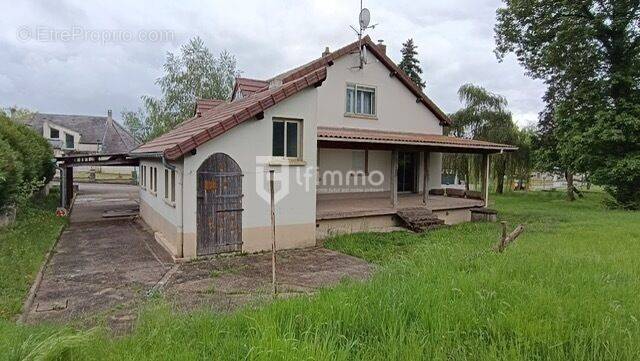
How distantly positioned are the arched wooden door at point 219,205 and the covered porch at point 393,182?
116 inches

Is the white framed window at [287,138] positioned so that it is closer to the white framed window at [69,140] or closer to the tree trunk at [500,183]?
the tree trunk at [500,183]

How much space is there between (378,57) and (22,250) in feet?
46.0

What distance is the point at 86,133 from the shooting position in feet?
175

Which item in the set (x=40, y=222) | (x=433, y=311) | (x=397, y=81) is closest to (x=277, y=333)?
(x=433, y=311)

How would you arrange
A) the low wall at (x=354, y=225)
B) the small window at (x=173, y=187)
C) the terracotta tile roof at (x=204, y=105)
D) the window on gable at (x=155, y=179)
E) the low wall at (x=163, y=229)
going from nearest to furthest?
the low wall at (x=163, y=229), the small window at (x=173, y=187), the low wall at (x=354, y=225), the window on gable at (x=155, y=179), the terracotta tile roof at (x=204, y=105)

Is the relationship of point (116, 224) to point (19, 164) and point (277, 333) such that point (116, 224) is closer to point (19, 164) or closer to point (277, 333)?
point (19, 164)

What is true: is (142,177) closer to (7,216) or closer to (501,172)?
(7,216)

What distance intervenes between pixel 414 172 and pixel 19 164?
50.3 ft

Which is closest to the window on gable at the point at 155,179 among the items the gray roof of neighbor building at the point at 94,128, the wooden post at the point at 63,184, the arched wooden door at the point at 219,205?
Result: the arched wooden door at the point at 219,205

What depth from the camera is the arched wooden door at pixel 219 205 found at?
32.3 ft

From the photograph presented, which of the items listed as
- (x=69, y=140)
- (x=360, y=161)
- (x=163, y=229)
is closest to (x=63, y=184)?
(x=163, y=229)

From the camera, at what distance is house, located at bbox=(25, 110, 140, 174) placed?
49688mm

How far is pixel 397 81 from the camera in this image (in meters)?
17.9

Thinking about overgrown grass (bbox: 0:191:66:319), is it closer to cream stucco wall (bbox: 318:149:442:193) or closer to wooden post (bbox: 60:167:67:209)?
wooden post (bbox: 60:167:67:209)
